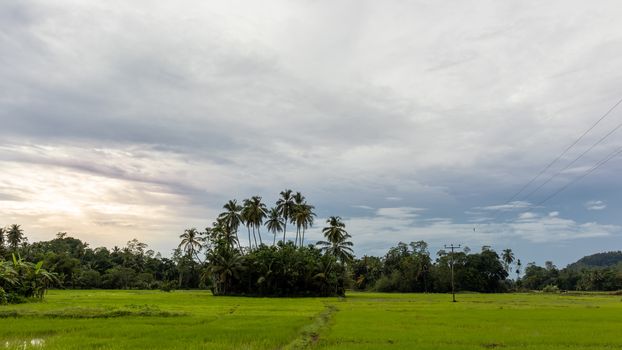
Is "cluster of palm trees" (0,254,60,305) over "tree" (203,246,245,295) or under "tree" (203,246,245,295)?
under

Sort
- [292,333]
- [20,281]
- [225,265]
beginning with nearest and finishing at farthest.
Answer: [292,333], [20,281], [225,265]

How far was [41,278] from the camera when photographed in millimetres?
43969

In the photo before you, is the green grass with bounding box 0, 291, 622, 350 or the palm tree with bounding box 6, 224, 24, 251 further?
the palm tree with bounding box 6, 224, 24, 251

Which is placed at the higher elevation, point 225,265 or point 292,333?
point 225,265

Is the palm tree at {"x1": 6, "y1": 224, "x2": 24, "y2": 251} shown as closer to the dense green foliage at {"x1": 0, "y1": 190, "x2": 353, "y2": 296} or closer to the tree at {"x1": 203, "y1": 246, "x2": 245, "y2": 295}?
the dense green foliage at {"x1": 0, "y1": 190, "x2": 353, "y2": 296}

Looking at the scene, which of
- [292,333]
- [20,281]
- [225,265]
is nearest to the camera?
[292,333]

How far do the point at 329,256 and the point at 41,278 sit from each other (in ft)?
127

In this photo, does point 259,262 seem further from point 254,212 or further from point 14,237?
point 14,237

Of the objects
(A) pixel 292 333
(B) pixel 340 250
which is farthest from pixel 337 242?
(A) pixel 292 333

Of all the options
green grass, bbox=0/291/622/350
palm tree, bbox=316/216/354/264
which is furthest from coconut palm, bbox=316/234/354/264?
green grass, bbox=0/291/622/350

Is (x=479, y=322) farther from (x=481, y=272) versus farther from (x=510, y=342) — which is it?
(x=481, y=272)

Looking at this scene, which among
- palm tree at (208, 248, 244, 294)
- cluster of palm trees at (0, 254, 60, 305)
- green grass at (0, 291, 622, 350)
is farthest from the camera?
palm tree at (208, 248, 244, 294)

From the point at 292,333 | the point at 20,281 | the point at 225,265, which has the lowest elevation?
the point at 292,333

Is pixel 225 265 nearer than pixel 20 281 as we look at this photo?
No
